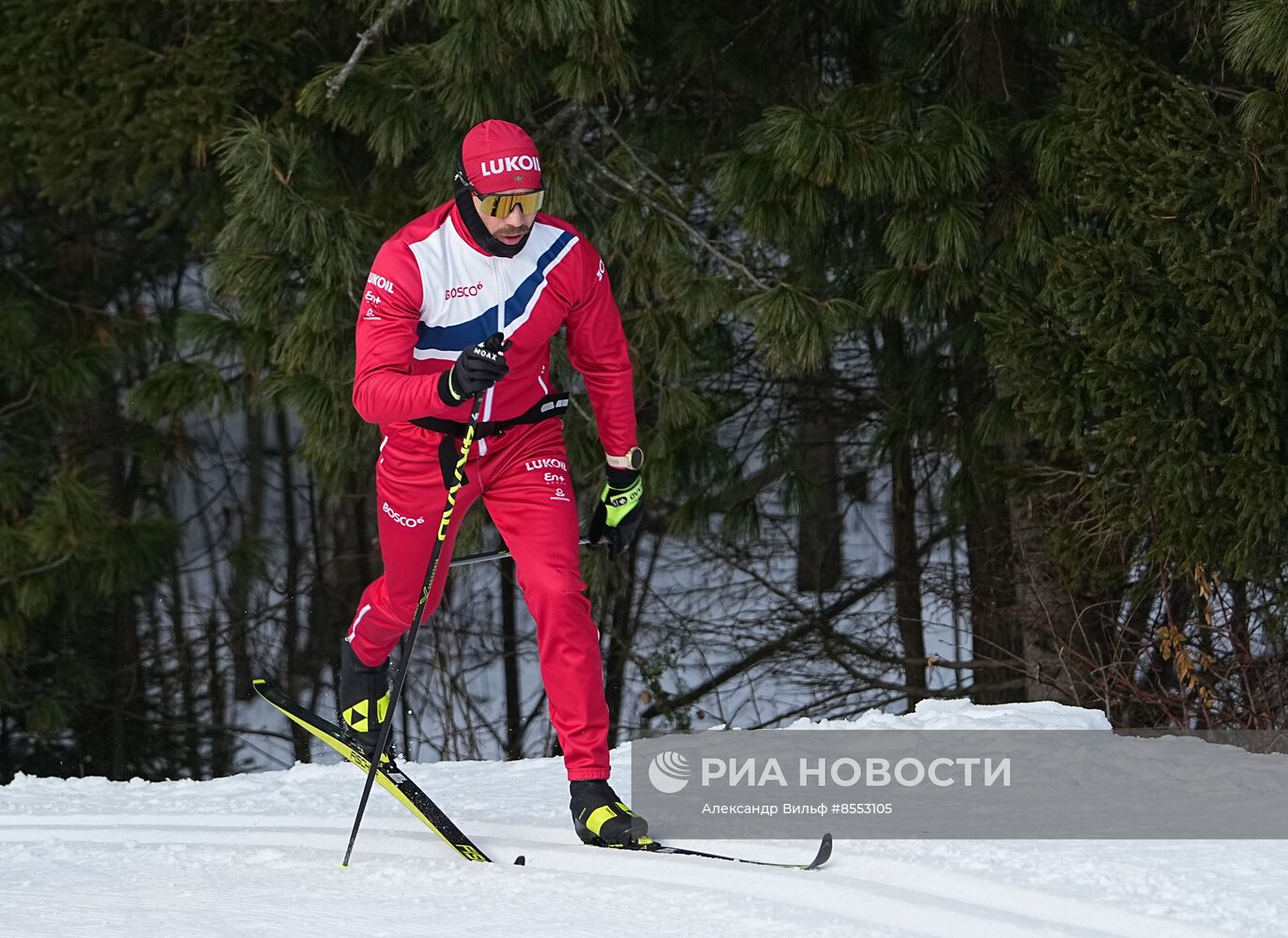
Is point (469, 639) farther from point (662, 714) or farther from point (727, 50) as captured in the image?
point (727, 50)

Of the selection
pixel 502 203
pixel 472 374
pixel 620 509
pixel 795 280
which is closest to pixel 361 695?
pixel 620 509

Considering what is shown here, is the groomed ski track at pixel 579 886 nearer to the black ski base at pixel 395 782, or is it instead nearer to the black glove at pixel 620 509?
the black ski base at pixel 395 782

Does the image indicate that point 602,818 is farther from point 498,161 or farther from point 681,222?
point 681,222

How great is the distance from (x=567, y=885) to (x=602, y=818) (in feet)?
1.06

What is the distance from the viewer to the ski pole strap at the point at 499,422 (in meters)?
4.08

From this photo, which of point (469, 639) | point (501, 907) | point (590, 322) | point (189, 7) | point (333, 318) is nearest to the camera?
point (501, 907)

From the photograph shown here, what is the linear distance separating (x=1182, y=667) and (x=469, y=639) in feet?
20.8

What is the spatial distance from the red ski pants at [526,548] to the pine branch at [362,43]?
7.57ft

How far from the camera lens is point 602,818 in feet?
12.7

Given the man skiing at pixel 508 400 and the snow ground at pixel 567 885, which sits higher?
the man skiing at pixel 508 400

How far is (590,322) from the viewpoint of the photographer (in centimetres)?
417

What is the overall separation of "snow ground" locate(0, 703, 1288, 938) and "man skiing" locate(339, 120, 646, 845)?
1.06 ft

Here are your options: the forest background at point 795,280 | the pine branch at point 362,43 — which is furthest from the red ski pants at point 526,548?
the pine branch at point 362,43

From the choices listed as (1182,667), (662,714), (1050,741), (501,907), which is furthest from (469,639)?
(501,907)
